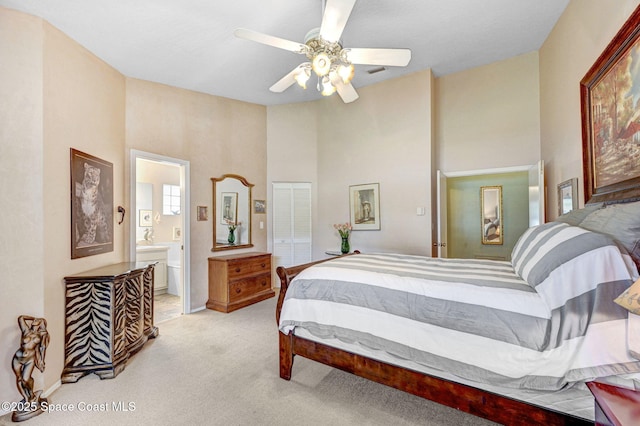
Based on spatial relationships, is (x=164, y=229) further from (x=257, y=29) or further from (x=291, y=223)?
(x=257, y=29)

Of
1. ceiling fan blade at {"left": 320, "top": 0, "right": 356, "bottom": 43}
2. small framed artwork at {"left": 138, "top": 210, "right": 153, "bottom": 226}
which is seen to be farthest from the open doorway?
ceiling fan blade at {"left": 320, "top": 0, "right": 356, "bottom": 43}

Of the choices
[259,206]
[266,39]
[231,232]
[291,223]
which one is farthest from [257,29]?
[291,223]

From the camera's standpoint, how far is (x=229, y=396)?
2031mm

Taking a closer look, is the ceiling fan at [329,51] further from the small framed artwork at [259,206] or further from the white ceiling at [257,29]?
the small framed artwork at [259,206]

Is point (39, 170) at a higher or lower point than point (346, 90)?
lower

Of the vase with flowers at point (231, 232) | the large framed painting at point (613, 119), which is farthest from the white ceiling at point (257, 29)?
the vase with flowers at point (231, 232)

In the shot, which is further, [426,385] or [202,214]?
[202,214]

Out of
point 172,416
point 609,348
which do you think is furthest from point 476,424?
point 172,416

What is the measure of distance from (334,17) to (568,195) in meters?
2.69

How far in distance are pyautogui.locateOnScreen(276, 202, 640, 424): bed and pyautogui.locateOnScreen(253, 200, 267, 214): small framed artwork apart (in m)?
2.90

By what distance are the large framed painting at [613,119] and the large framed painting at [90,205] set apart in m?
4.18

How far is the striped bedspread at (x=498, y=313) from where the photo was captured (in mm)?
1158

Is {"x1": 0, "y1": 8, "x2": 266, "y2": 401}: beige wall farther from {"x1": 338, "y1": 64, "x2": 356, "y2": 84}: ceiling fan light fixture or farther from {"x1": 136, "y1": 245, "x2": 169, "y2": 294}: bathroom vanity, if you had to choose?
{"x1": 338, "y1": 64, "x2": 356, "y2": 84}: ceiling fan light fixture

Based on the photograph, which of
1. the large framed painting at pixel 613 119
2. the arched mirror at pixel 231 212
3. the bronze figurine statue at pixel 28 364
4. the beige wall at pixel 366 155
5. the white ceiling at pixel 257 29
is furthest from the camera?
the arched mirror at pixel 231 212
